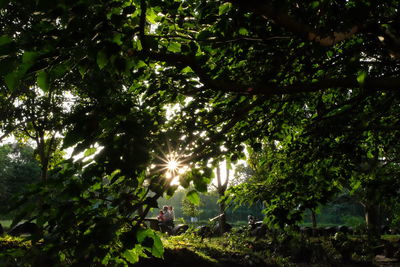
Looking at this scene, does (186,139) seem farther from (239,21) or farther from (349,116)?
(349,116)

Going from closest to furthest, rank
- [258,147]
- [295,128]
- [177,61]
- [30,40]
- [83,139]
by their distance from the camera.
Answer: [30,40] < [83,139] < [177,61] < [258,147] < [295,128]

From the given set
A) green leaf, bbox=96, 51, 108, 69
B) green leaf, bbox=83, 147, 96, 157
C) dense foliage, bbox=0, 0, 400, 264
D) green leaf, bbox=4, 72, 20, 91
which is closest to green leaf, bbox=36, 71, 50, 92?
dense foliage, bbox=0, 0, 400, 264

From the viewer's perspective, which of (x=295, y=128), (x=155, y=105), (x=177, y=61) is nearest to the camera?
(x=177, y=61)

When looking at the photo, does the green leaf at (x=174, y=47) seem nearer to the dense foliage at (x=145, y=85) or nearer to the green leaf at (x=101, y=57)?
the dense foliage at (x=145, y=85)

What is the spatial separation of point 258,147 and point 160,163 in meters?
2.49

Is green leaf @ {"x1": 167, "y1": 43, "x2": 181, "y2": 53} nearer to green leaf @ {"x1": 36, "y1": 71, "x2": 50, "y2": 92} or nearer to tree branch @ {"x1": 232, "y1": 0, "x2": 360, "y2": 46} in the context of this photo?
tree branch @ {"x1": 232, "y1": 0, "x2": 360, "y2": 46}

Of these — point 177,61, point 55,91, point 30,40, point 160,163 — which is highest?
point 55,91

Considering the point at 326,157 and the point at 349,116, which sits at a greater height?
the point at 349,116

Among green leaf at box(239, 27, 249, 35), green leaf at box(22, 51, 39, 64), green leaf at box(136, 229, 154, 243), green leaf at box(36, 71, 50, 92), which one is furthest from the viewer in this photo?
green leaf at box(239, 27, 249, 35)

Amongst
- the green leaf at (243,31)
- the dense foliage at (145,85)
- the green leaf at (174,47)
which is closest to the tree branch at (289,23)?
the dense foliage at (145,85)

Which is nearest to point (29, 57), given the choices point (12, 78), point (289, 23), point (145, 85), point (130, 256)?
point (12, 78)

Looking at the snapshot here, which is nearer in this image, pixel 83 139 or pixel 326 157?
pixel 83 139

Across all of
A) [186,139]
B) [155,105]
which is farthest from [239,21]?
[155,105]

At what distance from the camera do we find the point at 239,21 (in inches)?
106
